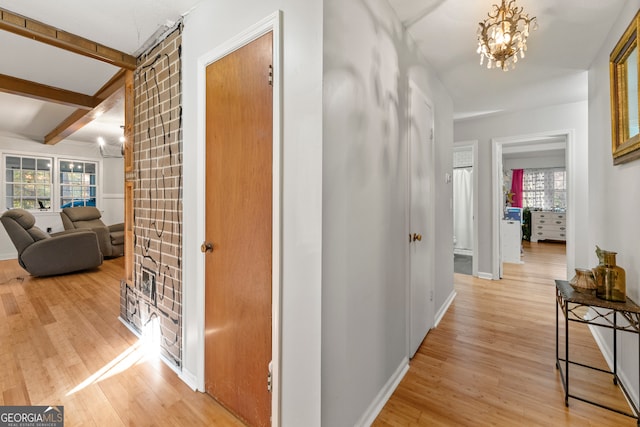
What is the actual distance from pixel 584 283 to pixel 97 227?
7126mm

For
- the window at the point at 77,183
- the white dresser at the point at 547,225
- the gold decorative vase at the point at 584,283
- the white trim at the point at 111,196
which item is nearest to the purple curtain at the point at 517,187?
the white dresser at the point at 547,225

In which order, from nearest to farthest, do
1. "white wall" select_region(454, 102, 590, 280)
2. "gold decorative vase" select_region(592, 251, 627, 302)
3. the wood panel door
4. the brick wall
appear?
the wood panel door < "gold decorative vase" select_region(592, 251, 627, 302) < the brick wall < "white wall" select_region(454, 102, 590, 280)

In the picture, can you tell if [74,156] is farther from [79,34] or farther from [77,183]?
[79,34]

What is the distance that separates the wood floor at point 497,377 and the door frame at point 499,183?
3.03 ft

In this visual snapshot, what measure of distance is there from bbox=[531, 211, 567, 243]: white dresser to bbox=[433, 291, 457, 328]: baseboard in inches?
248

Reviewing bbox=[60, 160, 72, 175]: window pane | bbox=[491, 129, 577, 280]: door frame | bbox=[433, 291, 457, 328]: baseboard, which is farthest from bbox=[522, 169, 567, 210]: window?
bbox=[60, 160, 72, 175]: window pane

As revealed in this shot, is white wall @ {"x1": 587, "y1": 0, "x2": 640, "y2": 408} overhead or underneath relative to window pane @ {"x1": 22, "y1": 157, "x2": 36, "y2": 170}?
underneath

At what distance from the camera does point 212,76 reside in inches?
66.2

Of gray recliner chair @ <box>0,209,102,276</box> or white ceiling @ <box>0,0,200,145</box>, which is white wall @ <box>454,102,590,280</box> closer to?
white ceiling @ <box>0,0,200,145</box>

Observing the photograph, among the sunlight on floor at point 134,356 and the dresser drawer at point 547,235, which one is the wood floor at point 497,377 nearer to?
the sunlight on floor at point 134,356

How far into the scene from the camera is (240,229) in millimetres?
1521

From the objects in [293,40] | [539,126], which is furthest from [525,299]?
[293,40]

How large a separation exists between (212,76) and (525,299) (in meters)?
3.97

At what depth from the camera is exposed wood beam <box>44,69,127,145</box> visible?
9.48ft
